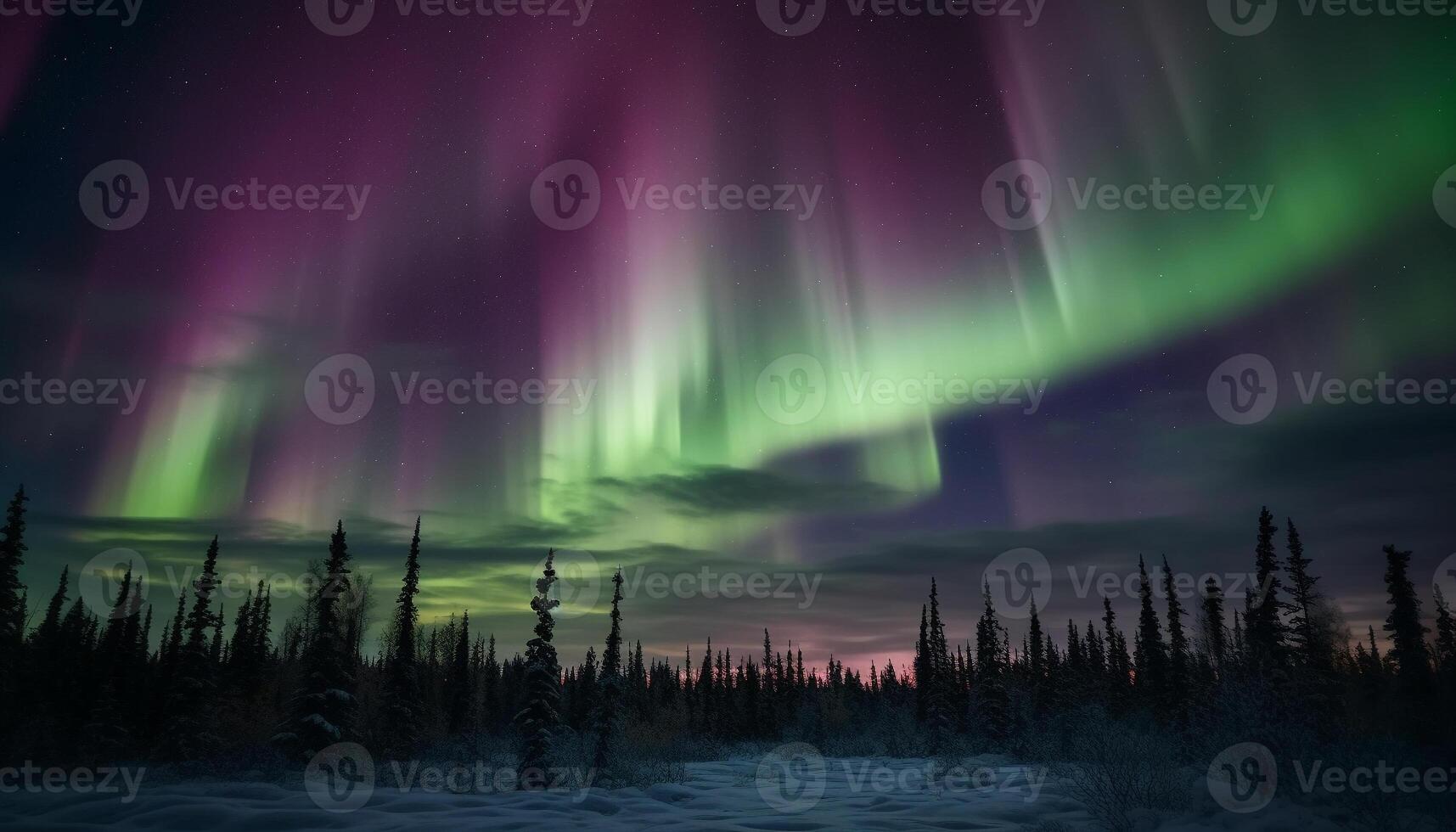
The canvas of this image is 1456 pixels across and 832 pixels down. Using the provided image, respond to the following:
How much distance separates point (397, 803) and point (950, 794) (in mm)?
12804

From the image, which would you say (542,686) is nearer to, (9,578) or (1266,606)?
(9,578)

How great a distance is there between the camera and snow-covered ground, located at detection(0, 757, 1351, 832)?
35.7ft

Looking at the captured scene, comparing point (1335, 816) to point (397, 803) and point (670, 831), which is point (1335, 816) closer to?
point (670, 831)

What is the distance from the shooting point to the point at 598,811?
1451 centimetres

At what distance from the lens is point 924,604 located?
75.5 metres

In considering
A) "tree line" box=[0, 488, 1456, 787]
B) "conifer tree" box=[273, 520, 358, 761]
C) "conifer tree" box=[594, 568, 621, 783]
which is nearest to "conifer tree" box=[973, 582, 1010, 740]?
"tree line" box=[0, 488, 1456, 787]
